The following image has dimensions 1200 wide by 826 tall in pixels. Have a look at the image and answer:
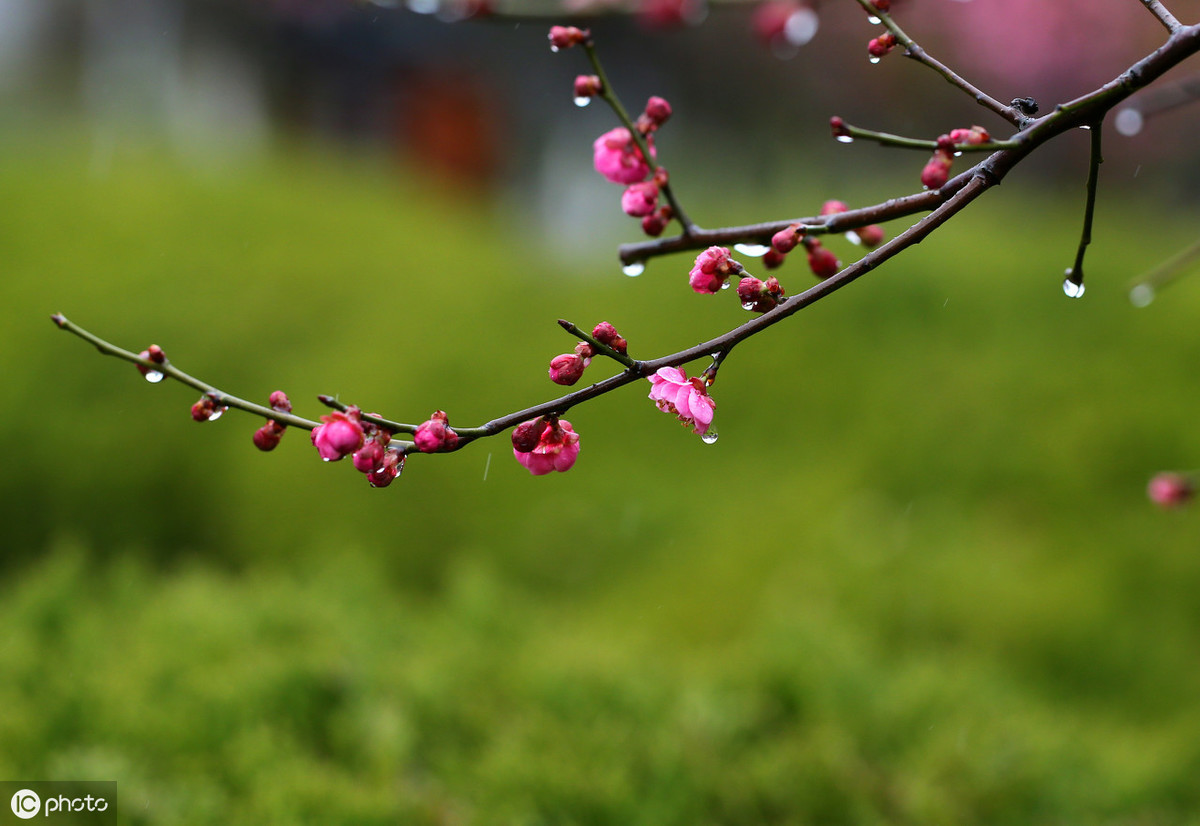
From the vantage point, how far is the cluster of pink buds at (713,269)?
867 millimetres

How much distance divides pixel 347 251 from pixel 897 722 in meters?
3.67

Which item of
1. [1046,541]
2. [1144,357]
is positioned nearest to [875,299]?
[1144,357]

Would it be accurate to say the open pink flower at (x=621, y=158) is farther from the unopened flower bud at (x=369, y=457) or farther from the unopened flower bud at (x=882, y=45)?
the unopened flower bud at (x=369, y=457)

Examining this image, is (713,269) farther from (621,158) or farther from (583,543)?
(583,543)

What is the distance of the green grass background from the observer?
5.84ft

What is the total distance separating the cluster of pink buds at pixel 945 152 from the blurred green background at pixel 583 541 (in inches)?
44.6

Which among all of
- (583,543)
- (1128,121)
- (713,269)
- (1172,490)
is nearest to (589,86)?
(713,269)

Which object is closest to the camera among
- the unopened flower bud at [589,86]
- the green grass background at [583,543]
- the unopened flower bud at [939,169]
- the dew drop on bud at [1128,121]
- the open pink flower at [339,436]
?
the open pink flower at [339,436]

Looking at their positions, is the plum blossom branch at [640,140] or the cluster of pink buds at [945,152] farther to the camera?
→ the plum blossom branch at [640,140]

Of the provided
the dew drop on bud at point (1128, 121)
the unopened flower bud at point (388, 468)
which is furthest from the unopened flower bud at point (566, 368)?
the dew drop on bud at point (1128, 121)

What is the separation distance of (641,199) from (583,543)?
235 cm

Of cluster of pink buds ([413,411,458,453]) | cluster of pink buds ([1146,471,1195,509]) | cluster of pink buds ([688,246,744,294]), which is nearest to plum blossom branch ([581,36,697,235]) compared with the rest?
cluster of pink buds ([688,246,744,294])

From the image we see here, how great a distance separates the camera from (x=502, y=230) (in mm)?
7207

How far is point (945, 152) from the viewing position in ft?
2.91
